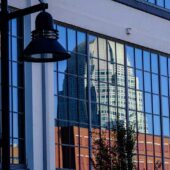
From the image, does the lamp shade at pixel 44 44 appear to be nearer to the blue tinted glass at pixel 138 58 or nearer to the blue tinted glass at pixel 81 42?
the blue tinted glass at pixel 81 42

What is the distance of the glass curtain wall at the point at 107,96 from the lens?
87.7 ft

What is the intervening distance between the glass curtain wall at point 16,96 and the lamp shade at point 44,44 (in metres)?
13.9

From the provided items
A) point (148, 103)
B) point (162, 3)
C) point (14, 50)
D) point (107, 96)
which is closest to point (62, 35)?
point (14, 50)

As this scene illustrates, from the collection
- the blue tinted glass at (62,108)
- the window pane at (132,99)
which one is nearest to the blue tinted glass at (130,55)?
the window pane at (132,99)

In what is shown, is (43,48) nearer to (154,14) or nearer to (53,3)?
(53,3)

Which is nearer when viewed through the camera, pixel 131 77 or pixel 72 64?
pixel 72 64

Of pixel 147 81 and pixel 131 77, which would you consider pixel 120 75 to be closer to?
pixel 131 77

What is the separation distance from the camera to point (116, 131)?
21031 millimetres

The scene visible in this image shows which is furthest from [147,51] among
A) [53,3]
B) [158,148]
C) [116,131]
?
[116,131]

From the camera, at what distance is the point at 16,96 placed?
25.1 m

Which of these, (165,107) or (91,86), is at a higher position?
(91,86)

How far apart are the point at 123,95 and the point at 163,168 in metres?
3.62

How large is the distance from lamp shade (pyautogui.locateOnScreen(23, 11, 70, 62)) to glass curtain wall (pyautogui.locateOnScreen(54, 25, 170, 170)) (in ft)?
49.9

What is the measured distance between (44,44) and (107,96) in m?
18.4
